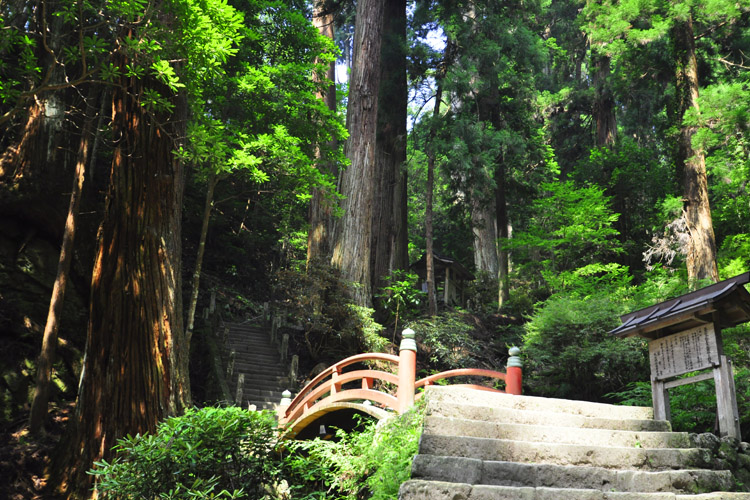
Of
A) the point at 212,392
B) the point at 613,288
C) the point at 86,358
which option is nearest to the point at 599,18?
the point at 613,288

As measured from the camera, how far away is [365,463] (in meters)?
6.46

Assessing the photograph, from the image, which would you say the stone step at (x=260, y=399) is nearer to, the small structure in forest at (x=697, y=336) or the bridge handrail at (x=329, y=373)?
the bridge handrail at (x=329, y=373)

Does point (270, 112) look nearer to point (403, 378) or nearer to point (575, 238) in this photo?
point (403, 378)

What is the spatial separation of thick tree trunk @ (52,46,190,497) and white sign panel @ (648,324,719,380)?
608 centimetres

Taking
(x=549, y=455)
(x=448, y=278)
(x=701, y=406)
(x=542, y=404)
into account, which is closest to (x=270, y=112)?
(x=542, y=404)

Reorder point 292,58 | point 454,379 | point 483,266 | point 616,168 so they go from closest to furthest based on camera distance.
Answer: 1. point 292,58
2. point 454,379
3. point 616,168
4. point 483,266

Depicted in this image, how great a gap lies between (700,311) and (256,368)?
11688mm

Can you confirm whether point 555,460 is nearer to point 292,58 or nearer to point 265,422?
point 265,422

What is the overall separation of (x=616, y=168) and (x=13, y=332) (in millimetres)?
16489

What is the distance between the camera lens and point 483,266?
21.7 m

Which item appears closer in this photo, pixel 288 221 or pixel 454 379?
pixel 454 379

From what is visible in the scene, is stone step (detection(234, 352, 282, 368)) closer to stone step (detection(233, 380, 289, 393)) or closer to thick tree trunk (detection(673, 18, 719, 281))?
stone step (detection(233, 380, 289, 393))

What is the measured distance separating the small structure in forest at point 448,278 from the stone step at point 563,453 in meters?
16.1

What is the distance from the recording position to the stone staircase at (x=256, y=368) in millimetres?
14031
